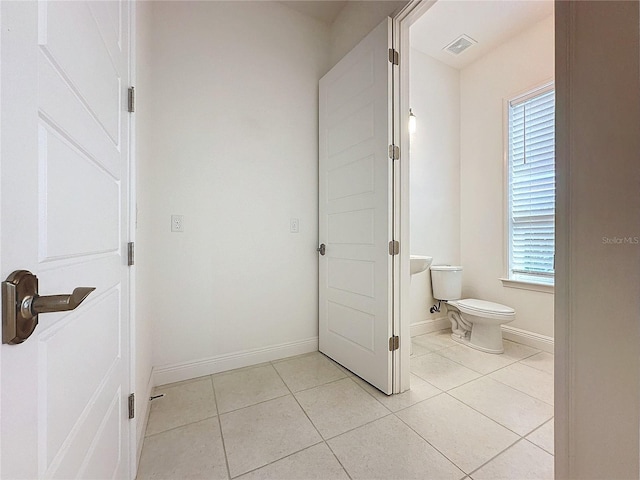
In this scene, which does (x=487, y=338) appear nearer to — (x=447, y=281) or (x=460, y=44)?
(x=447, y=281)

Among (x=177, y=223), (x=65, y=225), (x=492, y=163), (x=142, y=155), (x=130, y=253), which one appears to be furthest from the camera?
(x=492, y=163)

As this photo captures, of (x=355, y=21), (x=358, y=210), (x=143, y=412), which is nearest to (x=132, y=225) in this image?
(x=143, y=412)

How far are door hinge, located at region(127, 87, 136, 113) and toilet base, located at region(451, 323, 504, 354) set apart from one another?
292cm

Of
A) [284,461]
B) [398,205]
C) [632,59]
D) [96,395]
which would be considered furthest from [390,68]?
[284,461]

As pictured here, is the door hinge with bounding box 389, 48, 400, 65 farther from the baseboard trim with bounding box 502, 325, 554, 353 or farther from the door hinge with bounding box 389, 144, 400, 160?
the baseboard trim with bounding box 502, 325, 554, 353

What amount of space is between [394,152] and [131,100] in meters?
1.40

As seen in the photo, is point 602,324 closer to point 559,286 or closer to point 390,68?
point 559,286

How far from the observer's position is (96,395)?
74cm

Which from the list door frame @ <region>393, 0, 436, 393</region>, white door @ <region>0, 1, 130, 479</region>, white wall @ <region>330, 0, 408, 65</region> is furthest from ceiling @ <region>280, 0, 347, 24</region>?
white door @ <region>0, 1, 130, 479</region>

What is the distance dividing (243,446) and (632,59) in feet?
6.64

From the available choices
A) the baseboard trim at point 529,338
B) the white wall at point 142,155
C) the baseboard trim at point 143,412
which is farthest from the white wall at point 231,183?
the baseboard trim at point 529,338

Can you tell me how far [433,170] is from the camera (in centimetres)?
292

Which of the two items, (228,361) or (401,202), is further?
(228,361)

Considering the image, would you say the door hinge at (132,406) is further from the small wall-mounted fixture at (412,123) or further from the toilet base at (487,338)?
the small wall-mounted fixture at (412,123)
